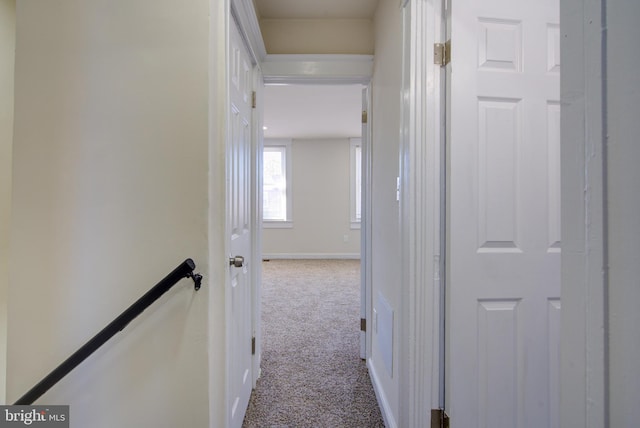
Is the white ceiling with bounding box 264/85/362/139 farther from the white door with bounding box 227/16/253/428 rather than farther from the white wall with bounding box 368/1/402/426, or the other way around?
the white door with bounding box 227/16/253/428

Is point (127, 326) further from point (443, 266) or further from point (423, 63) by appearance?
point (423, 63)

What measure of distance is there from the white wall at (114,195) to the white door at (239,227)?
0.81 ft

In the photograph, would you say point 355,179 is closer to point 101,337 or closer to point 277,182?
point 277,182

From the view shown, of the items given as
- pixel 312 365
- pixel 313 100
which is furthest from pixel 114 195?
pixel 313 100

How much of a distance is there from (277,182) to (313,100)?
2576 millimetres

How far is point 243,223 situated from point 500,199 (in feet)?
4.15

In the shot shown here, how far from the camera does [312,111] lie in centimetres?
438

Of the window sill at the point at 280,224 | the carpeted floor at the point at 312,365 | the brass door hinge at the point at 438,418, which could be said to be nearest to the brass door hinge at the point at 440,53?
the brass door hinge at the point at 438,418

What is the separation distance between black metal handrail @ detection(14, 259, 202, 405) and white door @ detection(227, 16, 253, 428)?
1.02 ft

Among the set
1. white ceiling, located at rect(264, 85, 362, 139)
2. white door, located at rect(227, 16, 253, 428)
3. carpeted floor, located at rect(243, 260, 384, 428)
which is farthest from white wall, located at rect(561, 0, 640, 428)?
white ceiling, located at rect(264, 85, 362, 139)

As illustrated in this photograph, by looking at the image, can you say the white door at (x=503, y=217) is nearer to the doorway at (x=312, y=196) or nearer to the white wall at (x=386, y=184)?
the white wall at (x=386, y=184)

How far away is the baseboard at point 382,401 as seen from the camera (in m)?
1.46

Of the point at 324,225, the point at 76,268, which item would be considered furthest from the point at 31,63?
the point at 324,225

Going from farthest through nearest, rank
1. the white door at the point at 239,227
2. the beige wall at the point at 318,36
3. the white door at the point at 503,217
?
the beige wall at the point at 318,36 → the white door at the point at 239,227 → the white door at the point at 503,217
